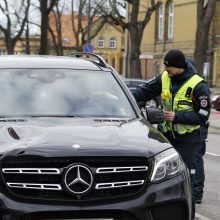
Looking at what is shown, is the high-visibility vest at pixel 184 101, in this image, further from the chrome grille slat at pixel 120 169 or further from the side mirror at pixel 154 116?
the chrome grille slat at pixel 120 169

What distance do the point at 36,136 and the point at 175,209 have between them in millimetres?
1100

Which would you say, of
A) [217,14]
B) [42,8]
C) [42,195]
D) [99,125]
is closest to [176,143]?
[99,125]

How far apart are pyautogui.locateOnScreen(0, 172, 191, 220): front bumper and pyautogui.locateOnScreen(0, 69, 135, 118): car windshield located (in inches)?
48.6

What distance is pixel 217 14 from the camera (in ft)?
147

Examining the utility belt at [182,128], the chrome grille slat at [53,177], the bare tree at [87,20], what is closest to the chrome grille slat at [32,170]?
the chrome grille slat at [53,177]

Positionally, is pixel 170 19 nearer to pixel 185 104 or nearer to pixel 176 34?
pixel 176 34

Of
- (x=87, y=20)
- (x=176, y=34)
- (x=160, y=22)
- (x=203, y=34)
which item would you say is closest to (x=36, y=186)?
(x=203, y=34)

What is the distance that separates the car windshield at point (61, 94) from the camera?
5.17 m

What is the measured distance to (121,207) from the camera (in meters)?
3.98

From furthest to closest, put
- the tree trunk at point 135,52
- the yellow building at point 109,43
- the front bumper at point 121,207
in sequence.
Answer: the yellow building at point 109,43 → the tree trunk at point 135,52 → the front bumper at point 121,207

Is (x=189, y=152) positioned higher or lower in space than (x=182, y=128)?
lower

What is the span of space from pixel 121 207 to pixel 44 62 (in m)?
2.29

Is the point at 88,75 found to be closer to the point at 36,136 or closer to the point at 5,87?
the point at 5,87

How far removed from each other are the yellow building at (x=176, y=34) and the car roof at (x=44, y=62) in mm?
37221
